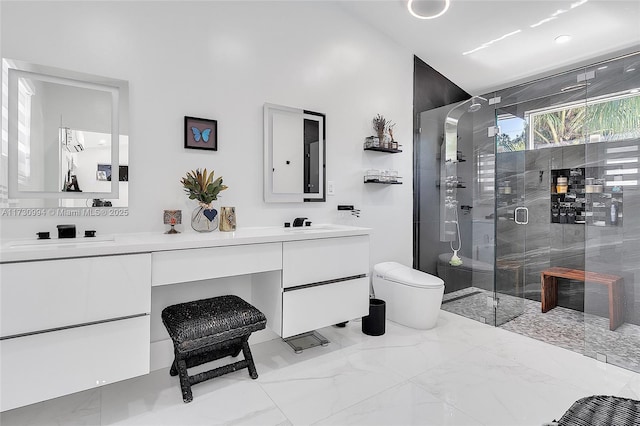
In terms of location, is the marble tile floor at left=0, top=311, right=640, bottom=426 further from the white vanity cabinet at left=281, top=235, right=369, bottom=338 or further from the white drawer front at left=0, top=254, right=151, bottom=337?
the white drawer front at left=0, top=254, right=151, bottom=337

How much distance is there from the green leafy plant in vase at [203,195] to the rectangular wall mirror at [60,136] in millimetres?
374

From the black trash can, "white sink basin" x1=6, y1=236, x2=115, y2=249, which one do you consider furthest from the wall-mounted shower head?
"white sink basin" x1=6, y1=236, x2=115, y2=249

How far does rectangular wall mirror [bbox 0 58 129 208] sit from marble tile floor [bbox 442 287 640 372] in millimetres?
3117

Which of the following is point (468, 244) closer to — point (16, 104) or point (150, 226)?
point (150, 226)

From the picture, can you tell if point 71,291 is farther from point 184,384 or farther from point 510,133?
point 510,133

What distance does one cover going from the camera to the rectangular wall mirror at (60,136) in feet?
5.78

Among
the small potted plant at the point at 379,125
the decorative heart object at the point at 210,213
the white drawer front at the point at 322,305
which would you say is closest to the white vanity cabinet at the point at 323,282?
the white drawer front at the point at 322,305

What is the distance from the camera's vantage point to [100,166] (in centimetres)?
198

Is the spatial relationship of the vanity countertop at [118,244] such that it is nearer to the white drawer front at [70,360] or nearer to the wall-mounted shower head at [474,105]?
the white drawer front at [70,360]

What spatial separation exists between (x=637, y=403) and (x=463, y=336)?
170cm

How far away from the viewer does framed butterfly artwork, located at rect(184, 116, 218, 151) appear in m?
2.23

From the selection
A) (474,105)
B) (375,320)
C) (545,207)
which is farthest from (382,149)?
(545,207)

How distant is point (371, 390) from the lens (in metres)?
1.95

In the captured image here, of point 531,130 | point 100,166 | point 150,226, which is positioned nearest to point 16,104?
point 100,166
